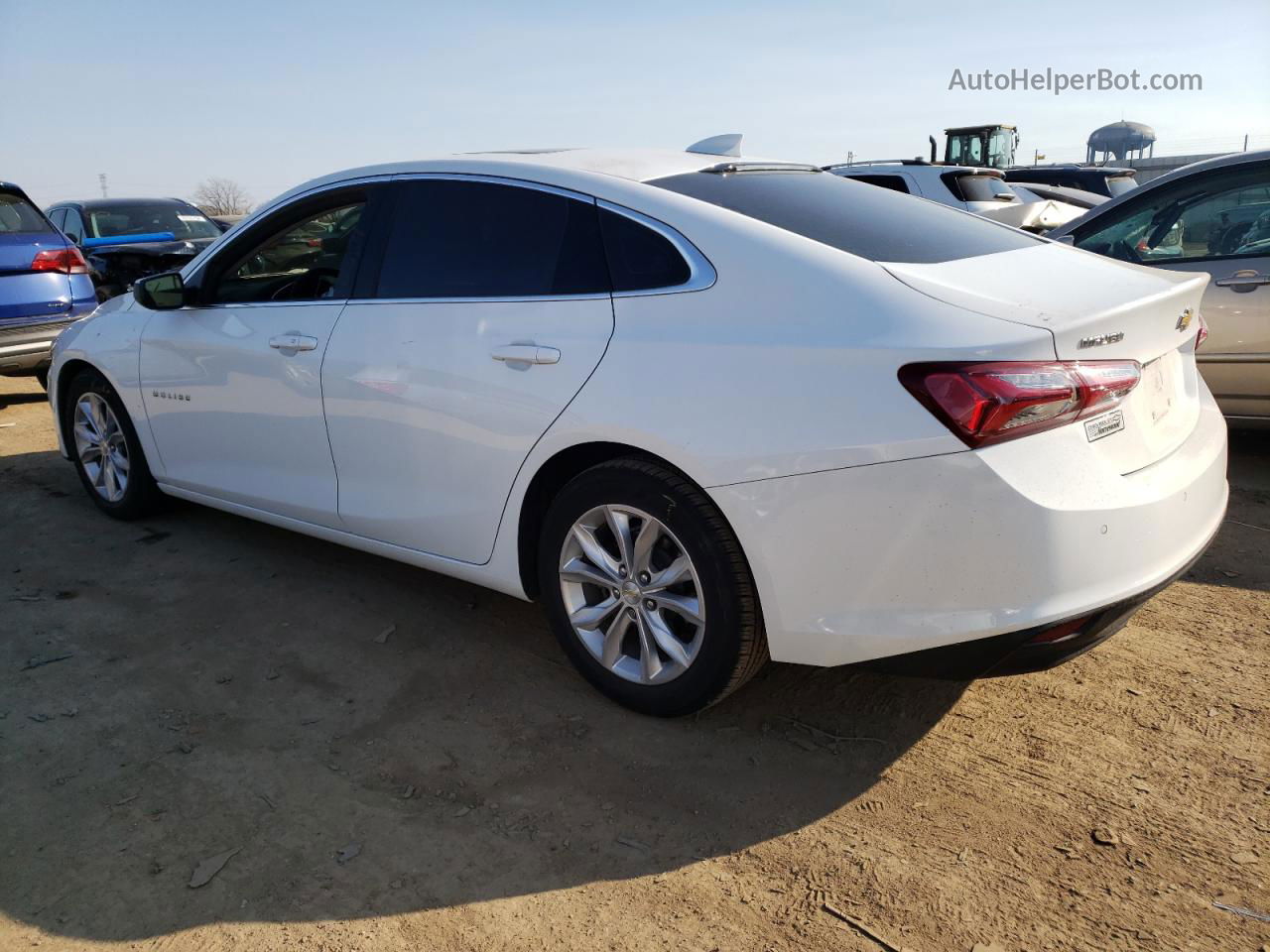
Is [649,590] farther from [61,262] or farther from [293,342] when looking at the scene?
[61,262]

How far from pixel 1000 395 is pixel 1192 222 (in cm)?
383

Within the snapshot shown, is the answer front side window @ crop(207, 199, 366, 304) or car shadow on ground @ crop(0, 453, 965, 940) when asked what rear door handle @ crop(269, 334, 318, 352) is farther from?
car shadow on ground @ crop(0, 453, 965, 940)

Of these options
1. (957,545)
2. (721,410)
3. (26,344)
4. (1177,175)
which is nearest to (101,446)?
(26,344)

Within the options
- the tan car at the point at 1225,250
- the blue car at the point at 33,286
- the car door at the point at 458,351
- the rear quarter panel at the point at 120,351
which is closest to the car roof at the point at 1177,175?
the tan car at the point at 1225,250

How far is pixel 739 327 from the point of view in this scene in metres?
2.70

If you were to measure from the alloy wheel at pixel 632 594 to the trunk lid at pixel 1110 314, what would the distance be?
3.28 feet

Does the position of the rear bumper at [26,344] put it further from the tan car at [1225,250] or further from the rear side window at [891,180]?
the rear side window at [891,180]

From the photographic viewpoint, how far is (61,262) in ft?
25.3

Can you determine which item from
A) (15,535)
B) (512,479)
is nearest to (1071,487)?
(512,479)

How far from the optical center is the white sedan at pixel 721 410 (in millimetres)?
2426

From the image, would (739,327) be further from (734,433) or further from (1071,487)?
(1071,487)

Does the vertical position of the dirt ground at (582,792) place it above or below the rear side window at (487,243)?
below

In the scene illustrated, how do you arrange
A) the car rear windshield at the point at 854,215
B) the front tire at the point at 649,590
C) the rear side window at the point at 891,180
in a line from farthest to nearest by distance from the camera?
the rear side window at the point at 891,180
the car rear windshield at the point at 854,215
the front tire at the point at 649,590

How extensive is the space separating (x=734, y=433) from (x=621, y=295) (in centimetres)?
61
